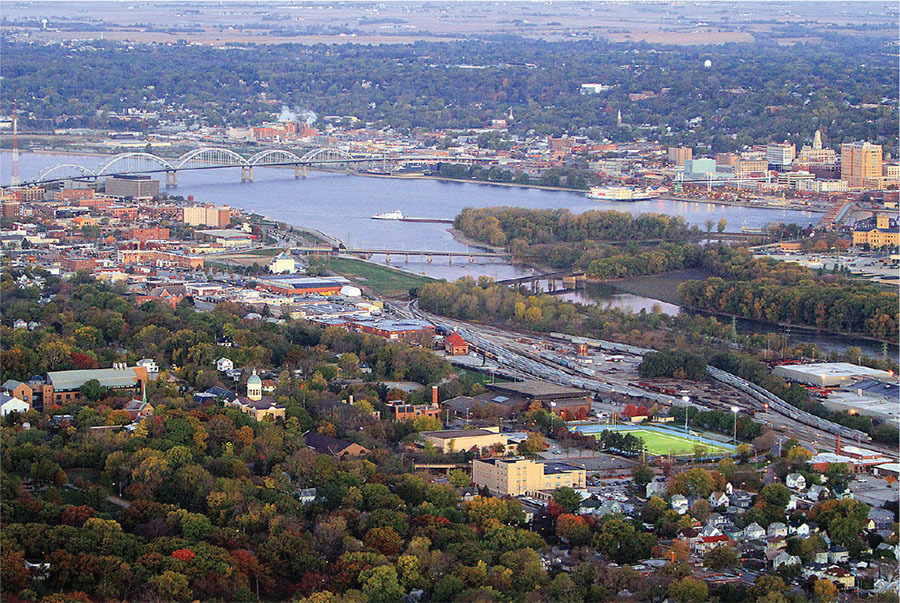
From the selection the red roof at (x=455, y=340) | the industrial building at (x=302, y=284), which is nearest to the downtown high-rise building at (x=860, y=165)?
the industrial building at (x=302, y=284)

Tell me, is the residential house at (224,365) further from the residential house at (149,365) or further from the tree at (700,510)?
the tree at (700,510)

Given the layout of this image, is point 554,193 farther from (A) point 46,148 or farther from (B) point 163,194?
(A) point 46,148

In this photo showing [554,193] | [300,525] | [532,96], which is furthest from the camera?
[532,96]

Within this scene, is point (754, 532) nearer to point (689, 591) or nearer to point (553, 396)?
point (689, 591)

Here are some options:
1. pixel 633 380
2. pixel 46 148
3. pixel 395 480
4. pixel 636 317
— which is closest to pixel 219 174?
pixel 46 148

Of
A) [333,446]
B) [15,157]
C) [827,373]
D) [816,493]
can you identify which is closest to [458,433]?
[333,446]

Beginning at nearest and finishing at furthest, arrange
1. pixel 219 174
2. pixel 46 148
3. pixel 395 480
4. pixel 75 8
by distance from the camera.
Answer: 1. pixel 395 480
2. pixel 219 174
3. pixel 46 148
4. pixel 75 8

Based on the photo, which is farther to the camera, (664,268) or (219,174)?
(219,174)
